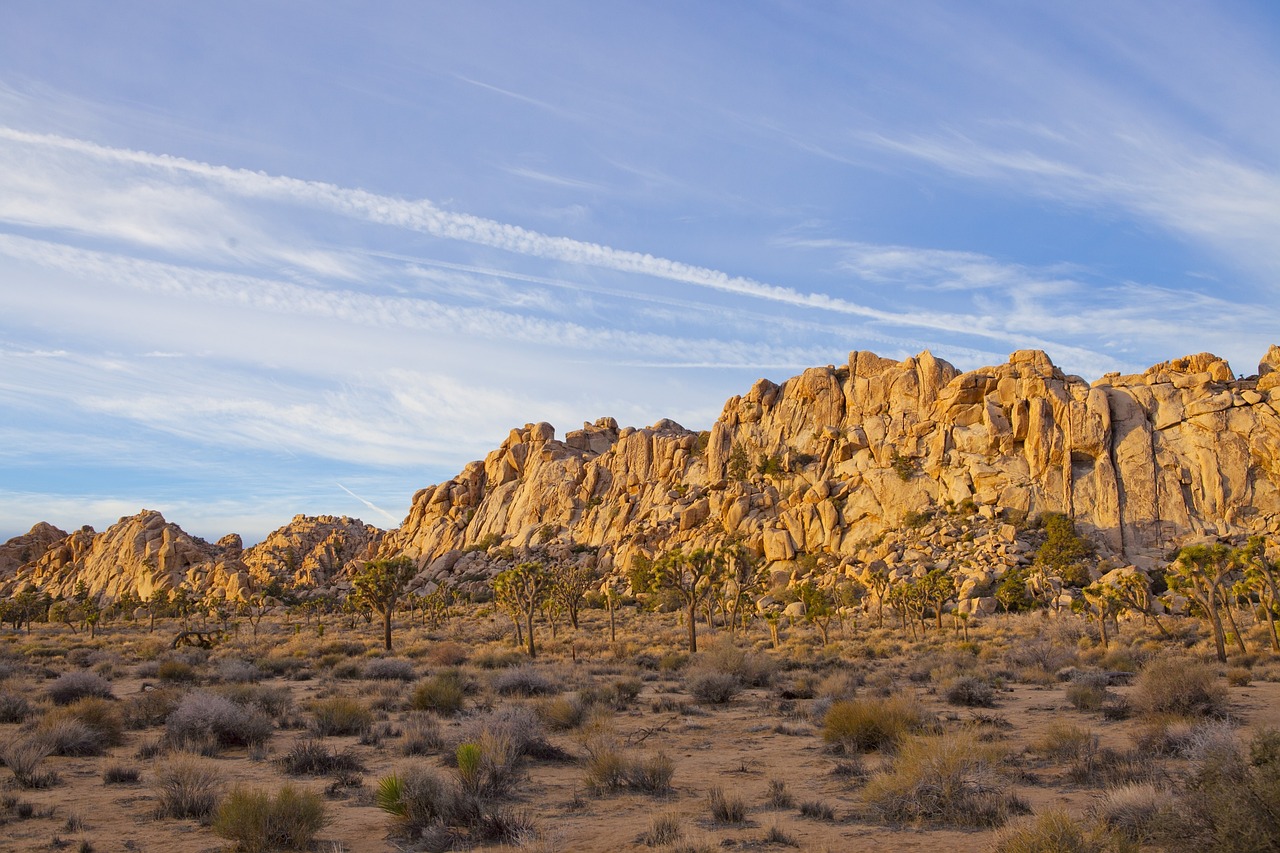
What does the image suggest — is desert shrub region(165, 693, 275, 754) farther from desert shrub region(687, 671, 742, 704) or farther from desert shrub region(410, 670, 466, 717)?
desert shrub region(687, 671, 742, 704)

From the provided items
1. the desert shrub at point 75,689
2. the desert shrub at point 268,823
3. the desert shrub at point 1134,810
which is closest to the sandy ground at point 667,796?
the desert shrub at point 268,823

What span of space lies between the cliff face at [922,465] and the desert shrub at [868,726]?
56933mm

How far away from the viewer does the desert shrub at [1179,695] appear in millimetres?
15320

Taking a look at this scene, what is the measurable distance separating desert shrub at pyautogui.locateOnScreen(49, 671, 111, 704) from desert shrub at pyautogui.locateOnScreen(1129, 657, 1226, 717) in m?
24.0

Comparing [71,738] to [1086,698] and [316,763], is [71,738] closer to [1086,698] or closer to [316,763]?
[316,763]

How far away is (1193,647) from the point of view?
98.6 ft

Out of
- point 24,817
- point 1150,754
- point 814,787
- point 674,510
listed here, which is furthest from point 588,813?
point 674,510

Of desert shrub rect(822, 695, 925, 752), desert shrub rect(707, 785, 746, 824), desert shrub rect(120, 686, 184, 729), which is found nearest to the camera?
desert shrub rect(707, 785, 746, 824)

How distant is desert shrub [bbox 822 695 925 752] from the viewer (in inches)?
552

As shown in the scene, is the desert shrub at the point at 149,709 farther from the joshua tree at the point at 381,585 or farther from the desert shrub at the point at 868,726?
the joshua tree at the point at 381,585

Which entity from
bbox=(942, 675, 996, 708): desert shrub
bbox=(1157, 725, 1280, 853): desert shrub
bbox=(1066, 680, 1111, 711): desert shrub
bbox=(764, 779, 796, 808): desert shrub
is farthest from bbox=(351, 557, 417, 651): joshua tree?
bbox=(1157, 725, 1280, 853): desert shrub

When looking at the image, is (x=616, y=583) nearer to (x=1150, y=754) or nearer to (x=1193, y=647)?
(x=1193, y=647)

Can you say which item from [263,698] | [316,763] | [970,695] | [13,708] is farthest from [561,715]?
[13,708]

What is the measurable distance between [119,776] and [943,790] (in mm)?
11849
